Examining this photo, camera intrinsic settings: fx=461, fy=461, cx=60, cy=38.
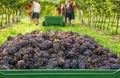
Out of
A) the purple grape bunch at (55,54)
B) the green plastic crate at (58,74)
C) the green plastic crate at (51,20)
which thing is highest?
the green plastic crate at (58,74)

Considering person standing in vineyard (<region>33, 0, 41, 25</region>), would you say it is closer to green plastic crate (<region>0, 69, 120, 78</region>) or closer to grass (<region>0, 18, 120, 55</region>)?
grass (<region>0, 18, 120, 55</region>)

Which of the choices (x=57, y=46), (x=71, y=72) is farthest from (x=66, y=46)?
(x=71, y=72)

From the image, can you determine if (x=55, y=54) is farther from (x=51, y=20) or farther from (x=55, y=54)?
(x=51, y=20)

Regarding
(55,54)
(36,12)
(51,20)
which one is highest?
Result: (55,54)

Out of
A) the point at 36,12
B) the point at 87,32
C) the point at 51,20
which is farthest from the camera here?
the point at 36,12

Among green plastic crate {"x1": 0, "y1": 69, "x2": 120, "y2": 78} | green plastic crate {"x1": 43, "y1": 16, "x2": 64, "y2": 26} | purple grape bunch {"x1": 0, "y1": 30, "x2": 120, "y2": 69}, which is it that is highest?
green plastic crate {"x1": 0, "y1": 69, "x2": 120, "y2": 78}

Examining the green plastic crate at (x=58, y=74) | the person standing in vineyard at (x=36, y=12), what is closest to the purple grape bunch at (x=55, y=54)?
the green plastic crate at (x=58, y=74)

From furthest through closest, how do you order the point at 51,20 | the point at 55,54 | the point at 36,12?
the point at 36,12, the point at 51,20, the point at 55,54

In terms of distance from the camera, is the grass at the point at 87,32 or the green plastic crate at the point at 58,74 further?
the grass at the point at 87,32

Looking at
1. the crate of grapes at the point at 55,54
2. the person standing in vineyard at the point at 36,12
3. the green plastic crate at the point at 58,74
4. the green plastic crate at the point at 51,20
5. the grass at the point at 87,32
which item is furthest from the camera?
the person standing in vineyard at the point at 36,12

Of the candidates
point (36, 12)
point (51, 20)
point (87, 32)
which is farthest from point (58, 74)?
point (36, 12)

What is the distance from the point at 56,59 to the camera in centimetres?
747

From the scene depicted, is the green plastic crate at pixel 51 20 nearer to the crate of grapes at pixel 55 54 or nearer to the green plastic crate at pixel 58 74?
the crate of grapes at pixel 55 54

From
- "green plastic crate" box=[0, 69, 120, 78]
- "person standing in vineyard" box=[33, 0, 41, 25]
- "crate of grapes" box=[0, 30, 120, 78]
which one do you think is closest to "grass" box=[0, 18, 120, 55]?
"person standing in vineyard" box=[33, 0, 41, 25]
